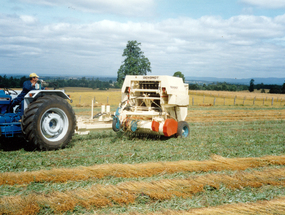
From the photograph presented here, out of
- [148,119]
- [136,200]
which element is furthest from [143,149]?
[136,200]

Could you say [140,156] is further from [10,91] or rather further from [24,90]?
[10,91]

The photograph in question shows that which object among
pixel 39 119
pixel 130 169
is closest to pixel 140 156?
pixel 130 169

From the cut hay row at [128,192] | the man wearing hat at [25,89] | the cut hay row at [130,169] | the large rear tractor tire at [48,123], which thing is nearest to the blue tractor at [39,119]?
the large rear tractor tire at [48,123]

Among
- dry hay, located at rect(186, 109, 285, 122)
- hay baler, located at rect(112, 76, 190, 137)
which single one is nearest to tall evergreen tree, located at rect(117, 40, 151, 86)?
dry hay, located at rect(186, 109, 285, 122)

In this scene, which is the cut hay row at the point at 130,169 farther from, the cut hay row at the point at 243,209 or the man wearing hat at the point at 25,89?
the man wearing hat at the point at 25,89

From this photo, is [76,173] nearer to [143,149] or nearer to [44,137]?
[44,137]

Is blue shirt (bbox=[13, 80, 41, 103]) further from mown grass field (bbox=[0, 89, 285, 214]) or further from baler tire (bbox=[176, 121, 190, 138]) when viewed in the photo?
baler tire (bbox=[176, 121, 190, 138])

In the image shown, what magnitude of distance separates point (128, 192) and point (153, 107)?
5666 mm

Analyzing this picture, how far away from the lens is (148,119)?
31.3 feet

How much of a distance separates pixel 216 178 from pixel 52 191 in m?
2.87

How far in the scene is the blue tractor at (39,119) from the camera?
639 centimetres

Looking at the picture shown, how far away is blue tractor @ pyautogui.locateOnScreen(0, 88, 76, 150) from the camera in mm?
6387

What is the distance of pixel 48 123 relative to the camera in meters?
6.90

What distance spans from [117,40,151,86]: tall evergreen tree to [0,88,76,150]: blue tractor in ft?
140
